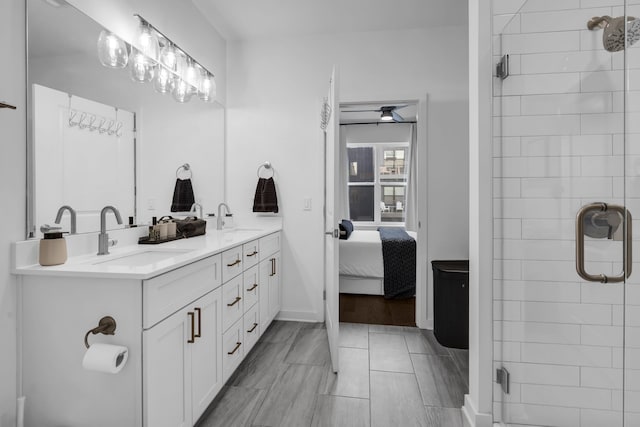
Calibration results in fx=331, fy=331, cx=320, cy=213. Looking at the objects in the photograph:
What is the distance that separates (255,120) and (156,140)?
44.6 inches

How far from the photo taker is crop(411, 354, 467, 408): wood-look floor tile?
186 cm

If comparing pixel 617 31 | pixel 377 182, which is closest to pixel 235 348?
pixel 617 31

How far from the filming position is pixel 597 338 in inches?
50.5

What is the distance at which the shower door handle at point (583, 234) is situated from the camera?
45.3 inches

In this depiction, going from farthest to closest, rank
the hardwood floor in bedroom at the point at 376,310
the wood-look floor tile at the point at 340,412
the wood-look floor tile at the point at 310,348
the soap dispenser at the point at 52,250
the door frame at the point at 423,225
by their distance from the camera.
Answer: the hardwood floor in bedroom at the point at 376,310
the door frame at the point at 423,225
the wood-look floor tile at the point at 310,348
the wood-look floor tile at the point at 340,412
the soap dispenser at the point at 52,250

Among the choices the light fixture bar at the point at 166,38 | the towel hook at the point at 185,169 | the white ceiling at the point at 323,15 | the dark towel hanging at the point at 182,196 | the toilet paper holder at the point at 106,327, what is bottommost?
the toilet paper holder at the point at 106,327

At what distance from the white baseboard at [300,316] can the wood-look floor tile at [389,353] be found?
1.86 feet

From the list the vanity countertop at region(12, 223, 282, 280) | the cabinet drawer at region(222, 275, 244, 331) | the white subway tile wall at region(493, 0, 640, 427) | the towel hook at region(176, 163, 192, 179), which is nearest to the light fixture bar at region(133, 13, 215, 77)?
the towel hook at region(176, 163, 192, 179)

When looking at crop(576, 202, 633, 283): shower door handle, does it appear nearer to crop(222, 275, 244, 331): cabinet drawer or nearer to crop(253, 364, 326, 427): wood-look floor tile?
crop(253, 364, 326, 427): wood-look floor tile

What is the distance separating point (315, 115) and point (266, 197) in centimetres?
89

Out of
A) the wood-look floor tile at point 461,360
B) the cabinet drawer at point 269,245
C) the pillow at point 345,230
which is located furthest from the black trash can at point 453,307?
the pillow at point 345,230

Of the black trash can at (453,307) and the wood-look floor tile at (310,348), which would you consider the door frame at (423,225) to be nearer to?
the black trash can at (453,307)

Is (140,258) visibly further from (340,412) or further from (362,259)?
(362,259)

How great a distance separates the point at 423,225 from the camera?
9.78ft
